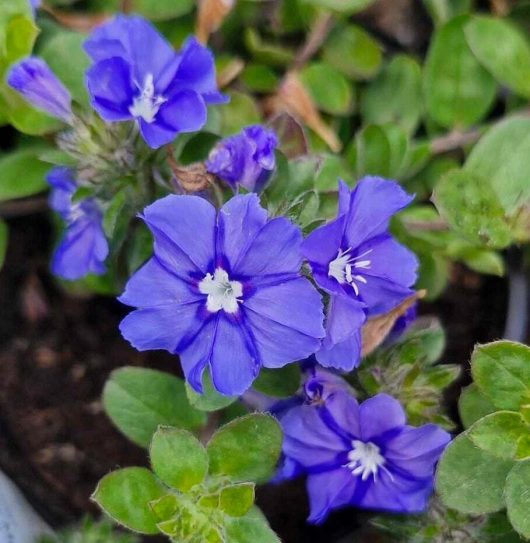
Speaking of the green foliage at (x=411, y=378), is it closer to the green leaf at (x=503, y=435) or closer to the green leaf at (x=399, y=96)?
the green leaf at (x=503, y=435)

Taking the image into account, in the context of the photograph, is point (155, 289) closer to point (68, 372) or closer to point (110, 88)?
point (110, 88)

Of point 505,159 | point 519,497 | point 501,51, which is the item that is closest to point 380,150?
point 505,159

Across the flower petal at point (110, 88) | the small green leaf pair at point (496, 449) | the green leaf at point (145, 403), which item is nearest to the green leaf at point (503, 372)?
the small green leaf pair at point (496, 449)

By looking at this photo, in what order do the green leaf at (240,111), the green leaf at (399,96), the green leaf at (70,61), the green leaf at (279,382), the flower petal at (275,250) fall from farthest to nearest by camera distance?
the green leaf at (399,96)
the green leaf at (240,111)
the green leaf at (70,61)
the green leaf at (279,382)
the flower petal at (275,250)

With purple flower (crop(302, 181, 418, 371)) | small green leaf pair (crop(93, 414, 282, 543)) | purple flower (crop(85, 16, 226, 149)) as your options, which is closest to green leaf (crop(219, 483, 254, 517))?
small green leaf pair (crop(93, 414, 282, 543))

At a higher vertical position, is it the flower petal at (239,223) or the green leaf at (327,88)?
the flower petal at (239,223)

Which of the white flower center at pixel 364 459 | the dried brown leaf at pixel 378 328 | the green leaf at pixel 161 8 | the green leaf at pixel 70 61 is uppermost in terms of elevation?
the green leaf at pixel 161 8

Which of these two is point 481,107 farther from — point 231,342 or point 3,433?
point 3,433
